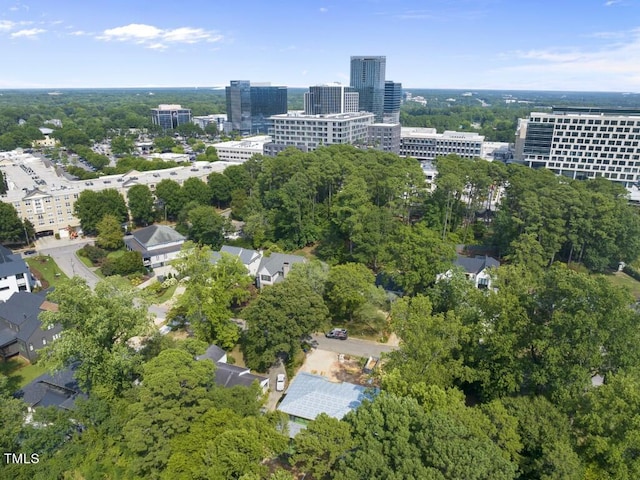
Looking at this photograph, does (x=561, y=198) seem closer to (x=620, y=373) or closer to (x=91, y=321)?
(x=620, y=373)

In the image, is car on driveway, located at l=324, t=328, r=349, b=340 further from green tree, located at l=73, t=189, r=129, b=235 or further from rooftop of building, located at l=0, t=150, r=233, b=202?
rooftop of building, located at l=0, t=150, r=233, b=202

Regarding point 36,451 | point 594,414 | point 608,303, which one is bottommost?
point 36,451

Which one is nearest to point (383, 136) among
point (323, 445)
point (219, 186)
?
point (219, 186)

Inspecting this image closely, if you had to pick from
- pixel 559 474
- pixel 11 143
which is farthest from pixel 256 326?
pixel 11 143

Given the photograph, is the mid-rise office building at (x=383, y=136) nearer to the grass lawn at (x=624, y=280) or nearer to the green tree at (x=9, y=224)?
the grass lawn at (x=624, y=280)

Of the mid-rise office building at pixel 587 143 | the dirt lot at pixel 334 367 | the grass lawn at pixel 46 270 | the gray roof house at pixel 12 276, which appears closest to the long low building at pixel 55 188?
the grass lawn at pixel 46 270

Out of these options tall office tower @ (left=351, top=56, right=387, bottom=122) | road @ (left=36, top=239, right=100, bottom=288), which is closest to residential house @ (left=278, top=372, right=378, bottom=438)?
road @ (left=36, top=239, right=100, bottom=288)
